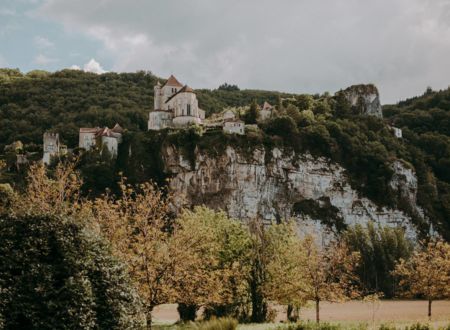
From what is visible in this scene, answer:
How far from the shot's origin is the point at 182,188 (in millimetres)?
88312

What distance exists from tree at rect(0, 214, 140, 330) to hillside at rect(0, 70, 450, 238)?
72075 millimetres

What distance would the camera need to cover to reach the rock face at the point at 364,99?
125 metres

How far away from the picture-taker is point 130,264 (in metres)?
20.6

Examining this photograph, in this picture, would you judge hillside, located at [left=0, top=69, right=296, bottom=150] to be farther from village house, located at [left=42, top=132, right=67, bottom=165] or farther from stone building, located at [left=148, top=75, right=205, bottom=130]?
stone building, located at [left=148, top=75, right=205, bottom=130]

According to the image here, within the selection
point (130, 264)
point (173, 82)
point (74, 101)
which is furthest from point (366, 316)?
point (74, 101)

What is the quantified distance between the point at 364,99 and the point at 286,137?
3940cm

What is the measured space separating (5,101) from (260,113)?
6959cm

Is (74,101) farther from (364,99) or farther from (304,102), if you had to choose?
(364,99)

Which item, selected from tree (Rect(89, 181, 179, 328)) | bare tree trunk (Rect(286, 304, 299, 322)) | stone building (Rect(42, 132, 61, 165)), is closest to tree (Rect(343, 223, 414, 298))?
bare tree trunk (Rect(286, 304, 299, 322))

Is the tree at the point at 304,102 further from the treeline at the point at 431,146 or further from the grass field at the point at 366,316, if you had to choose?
the grass field at the point at 366,316

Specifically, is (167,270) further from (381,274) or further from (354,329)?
(381,274)

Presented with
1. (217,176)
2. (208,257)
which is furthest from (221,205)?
(208,257)

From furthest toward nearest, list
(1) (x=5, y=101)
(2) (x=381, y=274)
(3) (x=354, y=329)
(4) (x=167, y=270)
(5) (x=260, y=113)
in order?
1. (1) (x=5, y=101)
2. (5) (x=260, y=113)
3. (2) (x=381, y=274)
4. (4) (x=167, y=270)
5. (3) (x=354, y=329)

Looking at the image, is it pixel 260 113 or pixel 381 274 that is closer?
pixel 381 274
